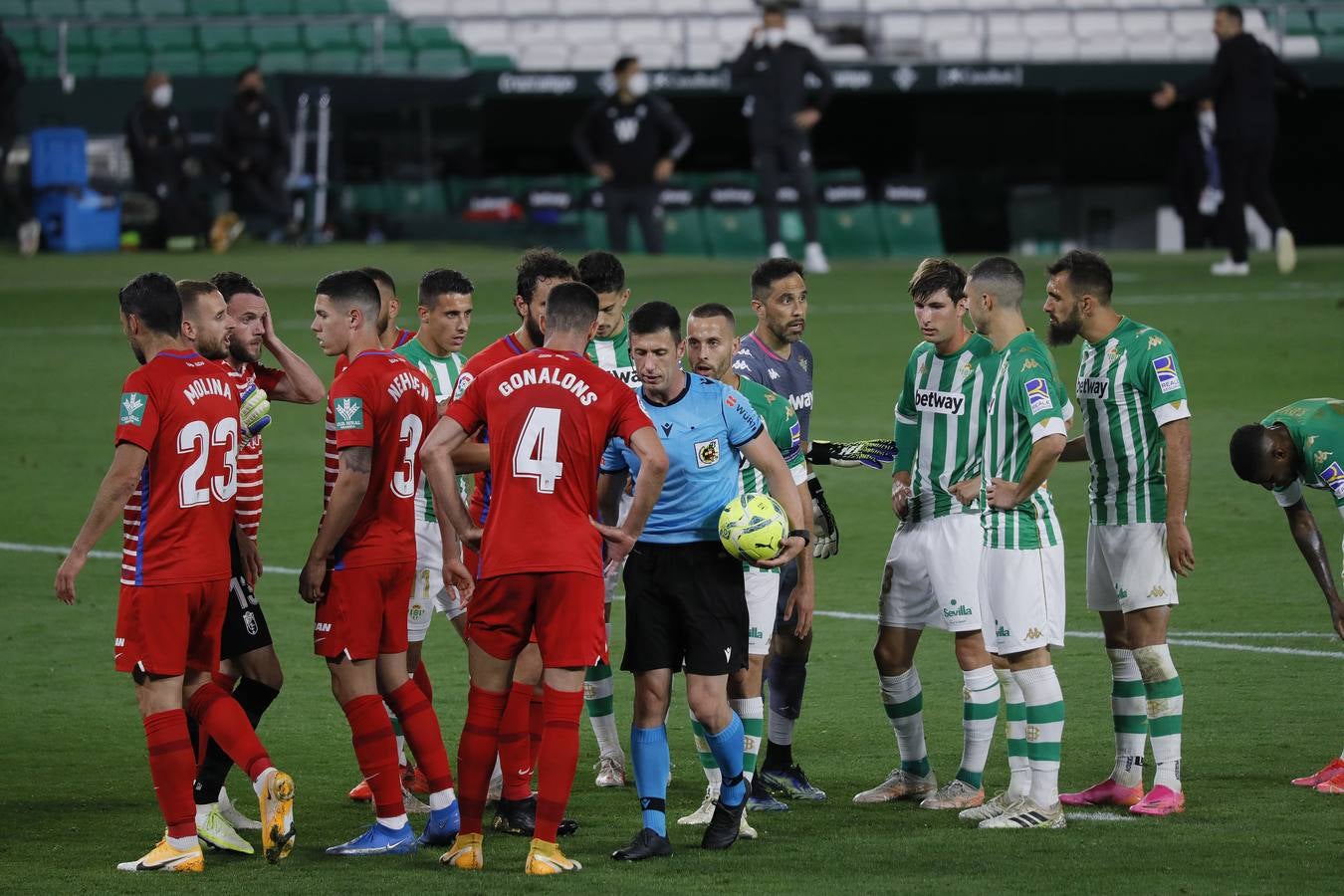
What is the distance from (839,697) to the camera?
9.34m

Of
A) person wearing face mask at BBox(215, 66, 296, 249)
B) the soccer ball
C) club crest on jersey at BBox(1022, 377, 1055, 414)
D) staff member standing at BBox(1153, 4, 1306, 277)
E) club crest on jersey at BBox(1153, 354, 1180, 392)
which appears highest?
person wearing face mask at BBox(215, 66, 296, 249)

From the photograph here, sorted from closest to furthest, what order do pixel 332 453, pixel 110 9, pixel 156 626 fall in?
pixel 156 626
pixel 332 453
pixel 110 9

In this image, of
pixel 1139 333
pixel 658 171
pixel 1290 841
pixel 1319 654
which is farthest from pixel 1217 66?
pixel 1290 841

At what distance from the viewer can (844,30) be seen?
31.9 meters

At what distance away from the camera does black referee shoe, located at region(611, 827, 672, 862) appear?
6.41m

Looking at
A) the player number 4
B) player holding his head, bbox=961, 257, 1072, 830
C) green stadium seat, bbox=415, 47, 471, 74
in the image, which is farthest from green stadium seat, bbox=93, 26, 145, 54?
the player number 4

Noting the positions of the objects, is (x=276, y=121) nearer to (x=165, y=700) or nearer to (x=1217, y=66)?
(x=1217, y=66)

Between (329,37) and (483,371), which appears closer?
(483,371)

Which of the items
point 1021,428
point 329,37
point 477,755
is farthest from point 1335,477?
point 329,37

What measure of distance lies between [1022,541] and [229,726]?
9.33 feet

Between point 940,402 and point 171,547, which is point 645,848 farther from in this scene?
point 940,402

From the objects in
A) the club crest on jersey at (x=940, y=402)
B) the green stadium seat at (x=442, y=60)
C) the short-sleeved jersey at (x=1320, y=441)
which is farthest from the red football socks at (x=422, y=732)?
the green stadium seat at (x=442, y=60)

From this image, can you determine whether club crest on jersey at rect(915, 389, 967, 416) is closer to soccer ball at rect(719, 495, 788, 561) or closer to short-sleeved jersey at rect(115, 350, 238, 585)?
soccer ball at rect(719, 495, 788, 561)

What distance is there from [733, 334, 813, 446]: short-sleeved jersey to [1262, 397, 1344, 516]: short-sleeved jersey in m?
1.79
